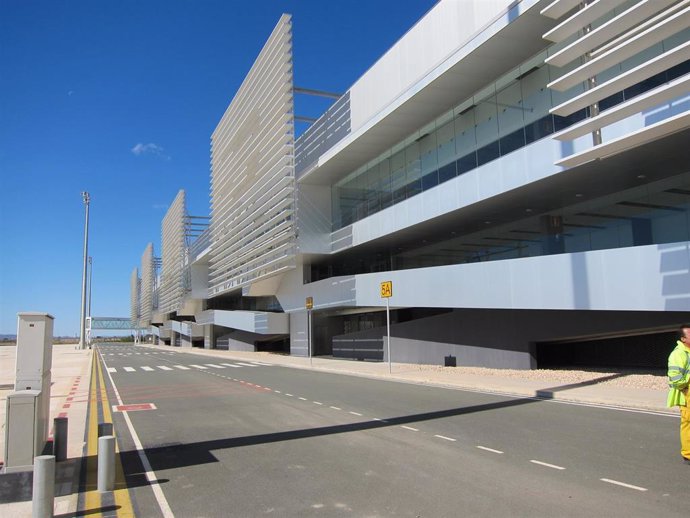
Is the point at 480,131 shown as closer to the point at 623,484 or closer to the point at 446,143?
the point at 446,143

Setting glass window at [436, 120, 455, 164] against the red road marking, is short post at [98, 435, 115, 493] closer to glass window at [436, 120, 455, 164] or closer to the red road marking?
the red road marking

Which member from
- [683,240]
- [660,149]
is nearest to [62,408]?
[683,240]

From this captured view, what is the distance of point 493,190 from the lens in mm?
19891

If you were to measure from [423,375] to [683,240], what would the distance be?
9169 millimetres

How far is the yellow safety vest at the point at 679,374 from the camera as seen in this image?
6730mm

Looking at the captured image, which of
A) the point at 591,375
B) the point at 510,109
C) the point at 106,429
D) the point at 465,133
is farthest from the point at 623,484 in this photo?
the point at 465,133

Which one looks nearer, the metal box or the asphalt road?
the asphalt road

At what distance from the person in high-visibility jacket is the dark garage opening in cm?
1024

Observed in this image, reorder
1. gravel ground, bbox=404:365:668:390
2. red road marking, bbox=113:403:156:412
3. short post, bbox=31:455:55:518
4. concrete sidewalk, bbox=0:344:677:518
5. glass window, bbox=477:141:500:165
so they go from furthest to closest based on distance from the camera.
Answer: glass window, bbox=477:141:500:165, gravel ground, bbox=404:365:668:390, red road marking, bbox=113:403:156:412, concrete sidewalk, bbox=0:344:677:518, short post, bbox=31:455:55:518

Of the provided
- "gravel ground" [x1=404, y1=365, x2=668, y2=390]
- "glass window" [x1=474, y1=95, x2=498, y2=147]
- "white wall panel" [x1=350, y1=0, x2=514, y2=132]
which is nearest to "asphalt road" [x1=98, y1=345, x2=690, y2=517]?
"gravel ground" [x1=404, y1=365, x2=668, y2=390]

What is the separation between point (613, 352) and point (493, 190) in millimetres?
7073

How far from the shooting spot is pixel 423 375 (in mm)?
19203

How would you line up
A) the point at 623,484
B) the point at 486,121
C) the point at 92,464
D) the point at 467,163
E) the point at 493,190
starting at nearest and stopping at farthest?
the point at 623,484 < the point at 92,464 < the point at 493,190 < the point at 486,121 < the point at 467,163

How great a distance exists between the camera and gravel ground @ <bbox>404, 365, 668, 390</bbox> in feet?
46.3
